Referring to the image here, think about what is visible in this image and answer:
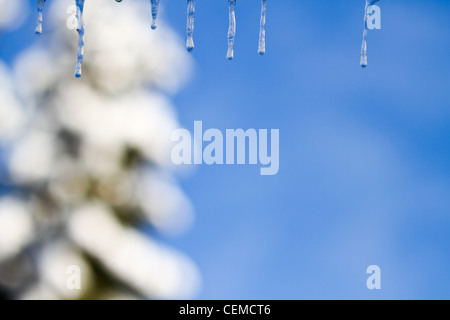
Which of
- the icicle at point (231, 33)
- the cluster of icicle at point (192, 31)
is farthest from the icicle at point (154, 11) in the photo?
the icicle at point (231, 33)

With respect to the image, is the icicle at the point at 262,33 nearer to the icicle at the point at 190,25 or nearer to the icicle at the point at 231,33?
the icicle at the point at 231,33

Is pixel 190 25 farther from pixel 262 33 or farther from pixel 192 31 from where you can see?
pixel 262 33

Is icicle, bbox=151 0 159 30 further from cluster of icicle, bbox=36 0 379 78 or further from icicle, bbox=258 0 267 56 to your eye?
icicle, bbox=258 0 267 56

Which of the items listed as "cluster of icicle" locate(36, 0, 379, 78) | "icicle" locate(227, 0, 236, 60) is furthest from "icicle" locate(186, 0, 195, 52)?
"icicle" locate(227, 0, 236, 60)

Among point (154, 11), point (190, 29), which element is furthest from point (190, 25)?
point (154, 11)

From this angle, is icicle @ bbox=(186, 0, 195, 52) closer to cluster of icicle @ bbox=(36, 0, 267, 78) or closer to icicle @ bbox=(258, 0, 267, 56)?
cluster of icicle @ bbox=(36, 0, 267, 78)

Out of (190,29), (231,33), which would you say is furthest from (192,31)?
(231,33)

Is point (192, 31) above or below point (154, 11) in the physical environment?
below

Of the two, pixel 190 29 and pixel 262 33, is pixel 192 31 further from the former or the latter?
pixel 262 33

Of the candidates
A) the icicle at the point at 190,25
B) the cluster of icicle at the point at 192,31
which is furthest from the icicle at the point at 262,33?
the icicle at the point at 190,25

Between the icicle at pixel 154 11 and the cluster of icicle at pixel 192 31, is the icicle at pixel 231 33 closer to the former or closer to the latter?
the cluster of icicle at pixel 192 31
